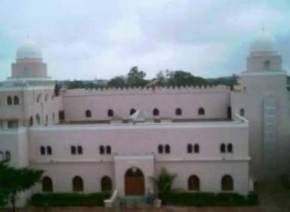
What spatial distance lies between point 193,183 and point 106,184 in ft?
17.7

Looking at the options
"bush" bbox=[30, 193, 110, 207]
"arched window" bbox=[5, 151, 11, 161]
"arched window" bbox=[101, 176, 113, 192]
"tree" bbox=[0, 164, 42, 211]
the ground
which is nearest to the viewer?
"tree" bbox=[0, 164, 42, 211]

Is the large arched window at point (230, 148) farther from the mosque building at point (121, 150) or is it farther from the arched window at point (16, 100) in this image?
the arched window at point (16, 100)

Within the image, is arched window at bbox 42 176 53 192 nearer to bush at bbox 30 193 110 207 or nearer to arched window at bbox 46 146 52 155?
bush at bbox 30 193 110 207

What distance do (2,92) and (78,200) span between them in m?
8.65

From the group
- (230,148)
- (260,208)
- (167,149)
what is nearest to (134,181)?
(167,149)

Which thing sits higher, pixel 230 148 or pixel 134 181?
pixel 230 148

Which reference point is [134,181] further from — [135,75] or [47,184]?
[135,75]

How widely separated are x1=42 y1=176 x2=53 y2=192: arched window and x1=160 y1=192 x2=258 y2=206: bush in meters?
7.04

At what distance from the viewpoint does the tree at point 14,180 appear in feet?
75.9

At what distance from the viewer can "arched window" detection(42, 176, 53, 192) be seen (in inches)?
1107

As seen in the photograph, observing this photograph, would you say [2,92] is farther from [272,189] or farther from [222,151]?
[272,189]

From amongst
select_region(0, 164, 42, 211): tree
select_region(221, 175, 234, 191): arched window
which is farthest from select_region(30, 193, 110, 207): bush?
select_region(221, 175, 234, 191): arched window

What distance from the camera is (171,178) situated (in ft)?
88.3

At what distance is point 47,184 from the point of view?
28156 millimetres
